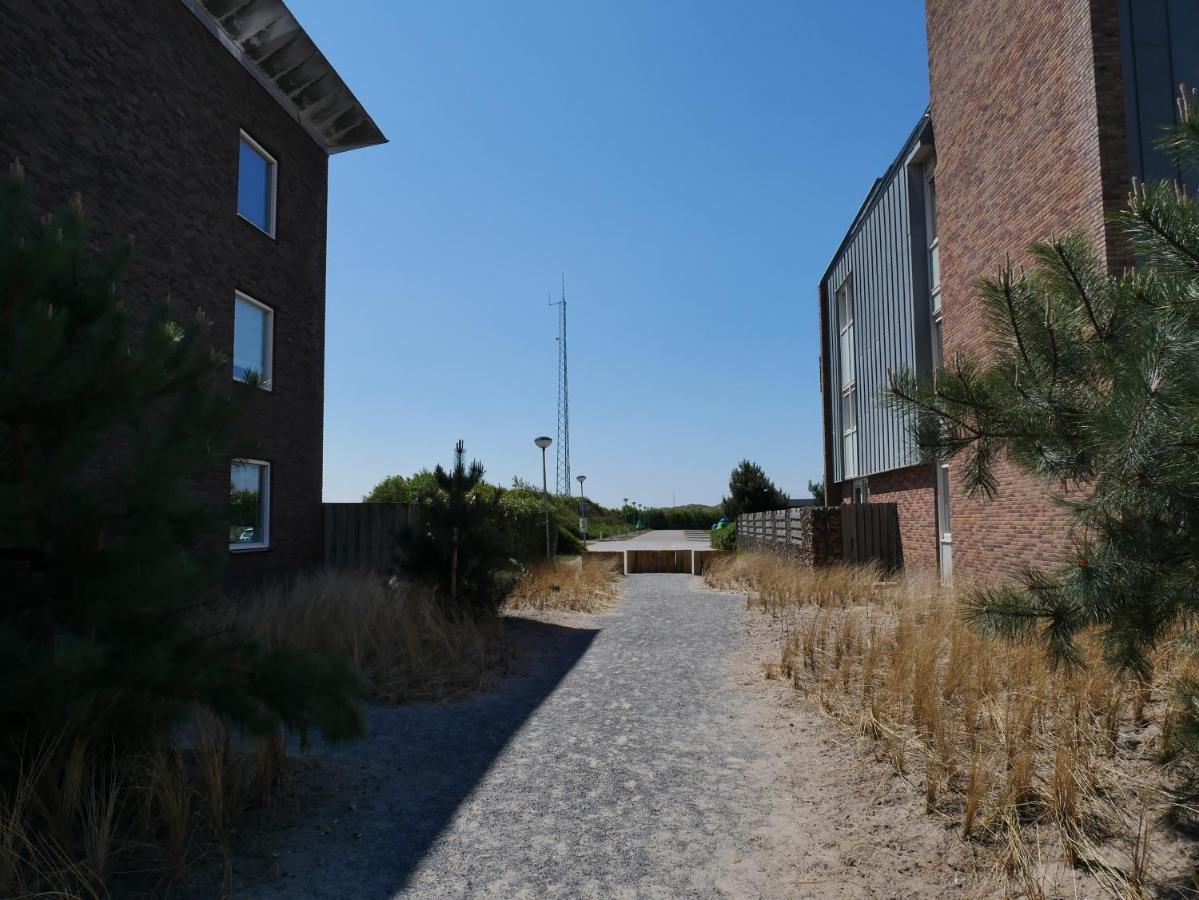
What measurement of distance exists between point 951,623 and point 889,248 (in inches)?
427

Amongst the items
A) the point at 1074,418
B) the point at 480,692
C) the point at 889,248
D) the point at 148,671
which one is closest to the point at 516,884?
the point at 148,671

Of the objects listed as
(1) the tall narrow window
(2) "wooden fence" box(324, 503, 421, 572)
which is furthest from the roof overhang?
(1) the tall narrow window

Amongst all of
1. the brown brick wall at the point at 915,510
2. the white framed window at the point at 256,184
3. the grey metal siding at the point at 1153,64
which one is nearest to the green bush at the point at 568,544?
the brown brick wall at the point at 915,510

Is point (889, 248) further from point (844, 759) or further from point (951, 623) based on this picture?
point (844, 759)

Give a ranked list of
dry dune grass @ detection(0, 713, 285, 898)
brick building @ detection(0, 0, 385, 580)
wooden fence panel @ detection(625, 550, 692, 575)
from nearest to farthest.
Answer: dry dune grass @ detection(0, 713, 285, 898)
brick building @ detection(0, 0, 385, 580)
wooden fence panel @ detection(625, 550, 692, 575)

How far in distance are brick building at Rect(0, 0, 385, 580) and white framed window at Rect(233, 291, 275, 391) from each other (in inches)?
1.2

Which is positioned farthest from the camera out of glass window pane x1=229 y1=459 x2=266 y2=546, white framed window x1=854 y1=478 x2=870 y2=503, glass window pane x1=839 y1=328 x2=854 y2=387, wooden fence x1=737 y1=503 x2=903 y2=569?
glass window pane x1=839 y1=328 x2=854 y2=387

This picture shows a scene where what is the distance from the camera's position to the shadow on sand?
331cm

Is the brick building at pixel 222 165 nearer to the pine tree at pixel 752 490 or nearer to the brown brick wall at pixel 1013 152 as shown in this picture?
the brown brick wall at pixel 1013 152

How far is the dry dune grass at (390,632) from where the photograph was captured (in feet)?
22.2

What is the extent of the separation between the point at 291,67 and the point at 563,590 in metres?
9.82

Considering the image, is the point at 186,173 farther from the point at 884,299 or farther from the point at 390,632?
the point at 884,299

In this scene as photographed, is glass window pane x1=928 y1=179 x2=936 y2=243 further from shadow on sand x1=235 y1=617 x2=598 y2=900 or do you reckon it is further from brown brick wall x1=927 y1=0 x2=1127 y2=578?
shadow on sand x1=235 y1=617 x2=598 y2=900

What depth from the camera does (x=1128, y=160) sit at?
8.65 m
